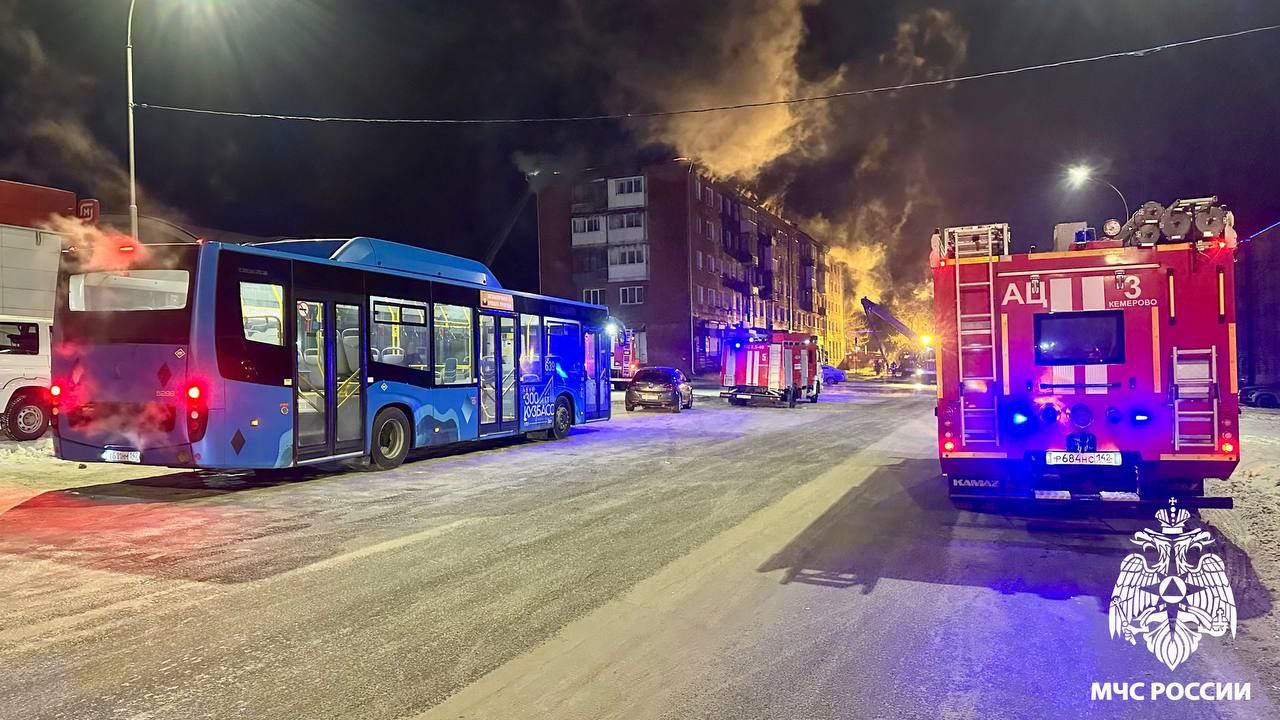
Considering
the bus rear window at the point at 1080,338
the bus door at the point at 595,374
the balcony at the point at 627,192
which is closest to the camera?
the bus rear window at the point at 1080,338

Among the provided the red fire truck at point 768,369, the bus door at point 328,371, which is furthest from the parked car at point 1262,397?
the bus door at point 328,371

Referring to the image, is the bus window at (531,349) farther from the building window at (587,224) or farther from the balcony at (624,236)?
the building window at (587,224)

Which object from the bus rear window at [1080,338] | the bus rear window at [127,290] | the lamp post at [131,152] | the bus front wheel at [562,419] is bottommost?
the bus front wheel at [562,419]

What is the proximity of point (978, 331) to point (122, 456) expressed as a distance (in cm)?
1041

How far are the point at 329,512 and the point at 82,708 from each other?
5.14m

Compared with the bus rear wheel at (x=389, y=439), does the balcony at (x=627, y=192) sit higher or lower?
higher

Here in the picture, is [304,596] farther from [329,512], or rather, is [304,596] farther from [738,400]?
[738,400]

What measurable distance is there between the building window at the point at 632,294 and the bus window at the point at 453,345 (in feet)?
146

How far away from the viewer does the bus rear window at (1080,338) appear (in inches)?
294

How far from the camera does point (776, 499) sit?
9297 millimetres

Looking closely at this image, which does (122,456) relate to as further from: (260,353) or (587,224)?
(587,224)

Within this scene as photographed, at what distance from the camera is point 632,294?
58.5m

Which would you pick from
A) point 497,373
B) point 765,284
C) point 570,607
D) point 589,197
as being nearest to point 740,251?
point 765,284

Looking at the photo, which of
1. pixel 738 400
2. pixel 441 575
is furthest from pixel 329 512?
pixel 738 400
